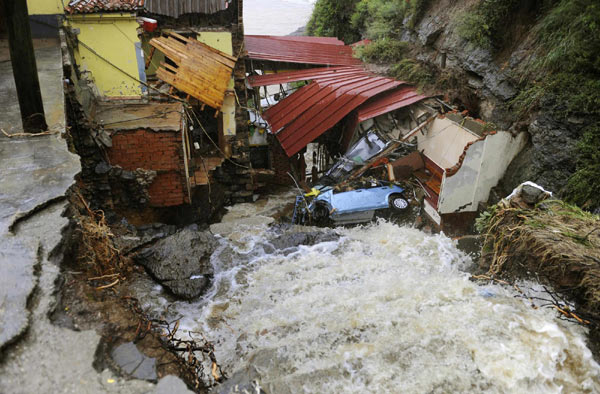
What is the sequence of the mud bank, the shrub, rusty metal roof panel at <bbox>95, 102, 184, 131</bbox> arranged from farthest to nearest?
the shrub, rusty metal roof panel at <bbox>95, 102, 184, 131</bbox>, the mud bank

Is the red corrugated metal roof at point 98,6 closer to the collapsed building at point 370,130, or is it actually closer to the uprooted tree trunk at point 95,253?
the collapsed building at point 370,130

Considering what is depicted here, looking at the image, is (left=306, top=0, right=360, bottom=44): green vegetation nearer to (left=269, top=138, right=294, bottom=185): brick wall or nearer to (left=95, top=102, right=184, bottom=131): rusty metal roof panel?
(left=269, top=138, right=294, bottom=185): brick wall

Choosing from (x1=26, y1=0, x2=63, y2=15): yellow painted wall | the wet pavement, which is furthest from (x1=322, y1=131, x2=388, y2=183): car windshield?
(x1=26, y1=0, x2=63, y2=15): yellow painted wall

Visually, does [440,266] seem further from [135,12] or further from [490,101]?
[135,12]

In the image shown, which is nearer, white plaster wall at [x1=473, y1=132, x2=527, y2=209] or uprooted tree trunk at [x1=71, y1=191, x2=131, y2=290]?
uprooted tree trunk at [x1=71, y1=191, x2=131, y2=290]

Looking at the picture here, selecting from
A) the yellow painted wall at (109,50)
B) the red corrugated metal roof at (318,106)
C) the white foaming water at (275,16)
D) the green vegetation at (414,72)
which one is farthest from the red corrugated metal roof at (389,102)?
the white foaming water at (275,16)

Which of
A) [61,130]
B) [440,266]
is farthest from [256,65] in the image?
[440,266]

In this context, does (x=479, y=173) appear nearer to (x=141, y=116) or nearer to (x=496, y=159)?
(x=496, y=159)

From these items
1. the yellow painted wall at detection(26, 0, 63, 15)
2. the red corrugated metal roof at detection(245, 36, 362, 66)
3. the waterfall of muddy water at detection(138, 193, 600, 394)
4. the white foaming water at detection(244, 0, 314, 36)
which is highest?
the white foaming water at detection(244, 0, 314, 36)

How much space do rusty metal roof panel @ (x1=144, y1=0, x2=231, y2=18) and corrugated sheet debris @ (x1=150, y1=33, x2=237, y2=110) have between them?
1.91ft

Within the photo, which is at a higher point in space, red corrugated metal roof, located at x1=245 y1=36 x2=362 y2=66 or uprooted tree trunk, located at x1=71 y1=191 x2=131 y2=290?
red corrugated metal roof, located at x1=245 y1=36 x2=362 y2=66

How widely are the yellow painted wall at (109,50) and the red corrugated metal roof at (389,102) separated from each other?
600cm

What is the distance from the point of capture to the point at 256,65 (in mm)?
13805

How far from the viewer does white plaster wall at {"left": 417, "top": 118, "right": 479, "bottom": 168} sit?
28.8 feet
